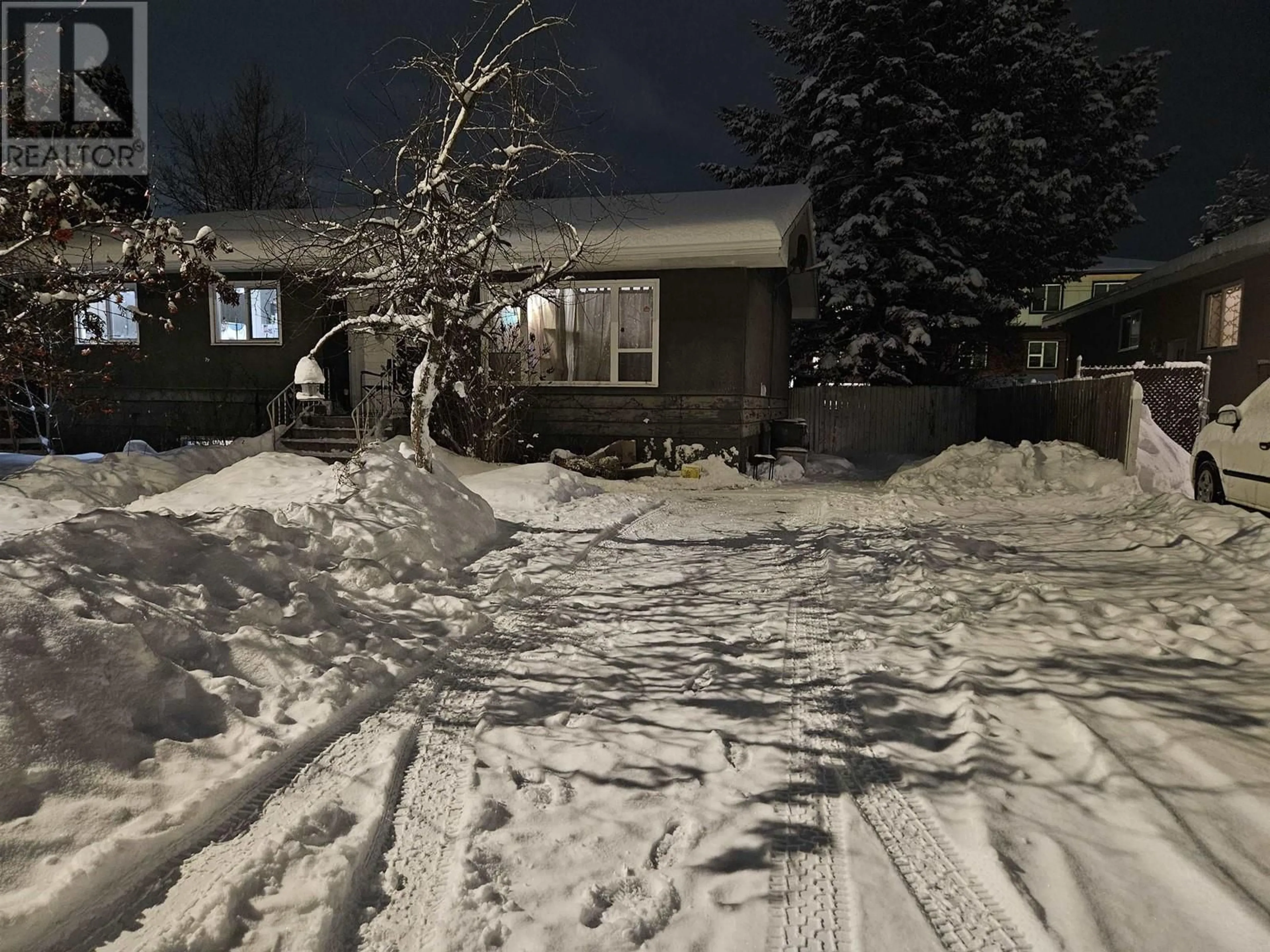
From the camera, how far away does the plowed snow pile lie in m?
2.30

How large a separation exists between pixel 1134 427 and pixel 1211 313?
Result: 38.9ft

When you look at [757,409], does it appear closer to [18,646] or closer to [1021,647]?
[1021,647]

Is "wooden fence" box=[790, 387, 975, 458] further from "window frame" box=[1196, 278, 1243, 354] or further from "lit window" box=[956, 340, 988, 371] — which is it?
"window frame" box=[1196, 278, 1243, 354]

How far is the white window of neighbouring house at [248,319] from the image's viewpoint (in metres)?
A: 15.1

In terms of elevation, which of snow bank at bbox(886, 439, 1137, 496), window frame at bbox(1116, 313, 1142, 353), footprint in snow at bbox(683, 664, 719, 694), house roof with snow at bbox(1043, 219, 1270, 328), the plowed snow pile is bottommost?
footprint in snow at bbox(683, 664, 719, 694)

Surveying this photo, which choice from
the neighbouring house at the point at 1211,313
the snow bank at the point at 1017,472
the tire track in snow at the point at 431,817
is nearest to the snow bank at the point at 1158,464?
the snow bank at the point at 1017,472

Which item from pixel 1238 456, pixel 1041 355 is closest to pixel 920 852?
pixel 1238 456

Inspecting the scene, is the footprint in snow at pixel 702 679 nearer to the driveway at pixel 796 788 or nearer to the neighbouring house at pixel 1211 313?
the driveway at pixel 796 788

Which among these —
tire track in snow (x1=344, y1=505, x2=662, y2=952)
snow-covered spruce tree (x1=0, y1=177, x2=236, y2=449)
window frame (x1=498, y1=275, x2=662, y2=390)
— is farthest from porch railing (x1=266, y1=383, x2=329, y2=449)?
tire track in snow (x1=344, y1=505, x2=662, y2=952)

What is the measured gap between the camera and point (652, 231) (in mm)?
12445

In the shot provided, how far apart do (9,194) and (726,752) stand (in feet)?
27.9

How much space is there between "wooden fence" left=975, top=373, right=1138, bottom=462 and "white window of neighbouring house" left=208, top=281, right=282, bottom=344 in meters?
15.6

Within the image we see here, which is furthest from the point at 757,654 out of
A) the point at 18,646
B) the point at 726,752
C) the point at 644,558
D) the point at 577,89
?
the point at 577,89

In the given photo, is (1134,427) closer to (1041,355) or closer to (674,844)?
(674,844)
